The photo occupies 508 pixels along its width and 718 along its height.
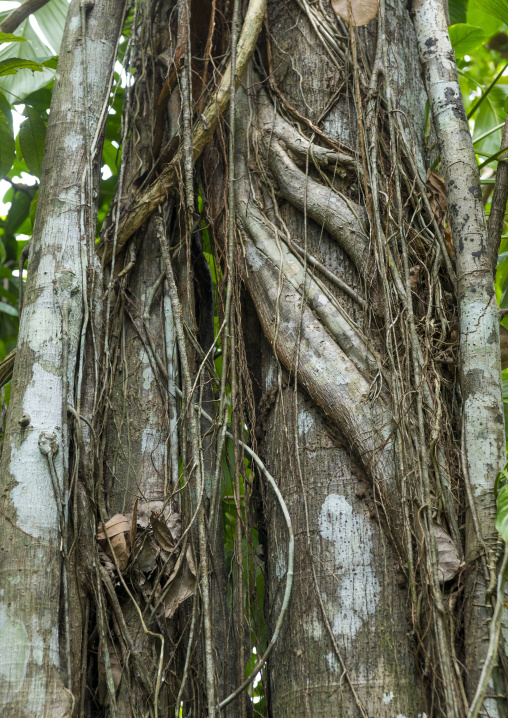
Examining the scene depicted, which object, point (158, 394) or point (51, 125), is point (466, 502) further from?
point (51, 125)

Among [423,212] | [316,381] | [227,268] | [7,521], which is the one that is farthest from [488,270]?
[7,521]

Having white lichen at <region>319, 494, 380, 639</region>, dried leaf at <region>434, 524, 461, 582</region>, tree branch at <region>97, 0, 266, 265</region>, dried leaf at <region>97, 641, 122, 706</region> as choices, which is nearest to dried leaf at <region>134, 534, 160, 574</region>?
dried leaf at <region>97, 641, 122, 706</region>

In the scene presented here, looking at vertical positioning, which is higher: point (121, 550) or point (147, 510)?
point (147, 510)

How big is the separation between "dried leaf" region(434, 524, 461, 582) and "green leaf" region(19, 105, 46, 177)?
75.9 inches

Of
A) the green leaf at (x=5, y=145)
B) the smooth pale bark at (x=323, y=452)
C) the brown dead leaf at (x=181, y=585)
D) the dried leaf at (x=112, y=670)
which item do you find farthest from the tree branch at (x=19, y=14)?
the dried leaf at (x=112, y=670)

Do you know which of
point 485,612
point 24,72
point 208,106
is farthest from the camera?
point 24,72

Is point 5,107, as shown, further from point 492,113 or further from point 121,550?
point 492,113

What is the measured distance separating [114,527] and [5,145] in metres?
1.47

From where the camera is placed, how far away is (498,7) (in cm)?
239

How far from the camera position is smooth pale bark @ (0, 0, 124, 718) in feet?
5.12

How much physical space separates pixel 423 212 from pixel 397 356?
526mm

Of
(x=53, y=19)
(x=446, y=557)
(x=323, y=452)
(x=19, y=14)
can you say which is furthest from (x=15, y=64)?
(x=446, y=557)

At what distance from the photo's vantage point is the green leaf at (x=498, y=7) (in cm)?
238

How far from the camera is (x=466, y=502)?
1.65 m
